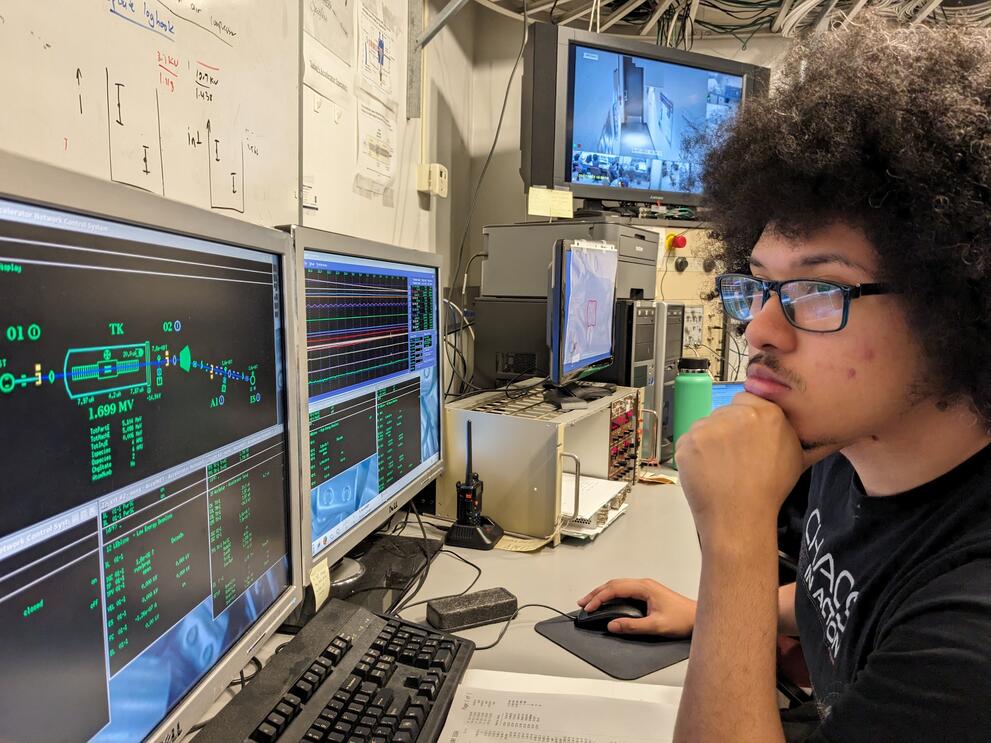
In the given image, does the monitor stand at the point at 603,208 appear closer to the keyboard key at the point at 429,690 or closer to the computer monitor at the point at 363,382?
the computer monitor at the point at 363,382

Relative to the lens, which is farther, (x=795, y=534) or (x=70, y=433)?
(x=795, y=534)

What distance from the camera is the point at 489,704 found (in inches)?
30.2

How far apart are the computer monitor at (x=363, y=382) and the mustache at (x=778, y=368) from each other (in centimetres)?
58

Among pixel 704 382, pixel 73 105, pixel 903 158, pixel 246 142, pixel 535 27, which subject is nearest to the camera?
pixel 903 158

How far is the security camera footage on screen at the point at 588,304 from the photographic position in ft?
4.93

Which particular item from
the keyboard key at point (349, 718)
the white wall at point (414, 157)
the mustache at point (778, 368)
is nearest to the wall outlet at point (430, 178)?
the white wall at point (414, 157)

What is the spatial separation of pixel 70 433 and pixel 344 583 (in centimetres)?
67

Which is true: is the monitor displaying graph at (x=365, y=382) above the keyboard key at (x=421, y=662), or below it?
above

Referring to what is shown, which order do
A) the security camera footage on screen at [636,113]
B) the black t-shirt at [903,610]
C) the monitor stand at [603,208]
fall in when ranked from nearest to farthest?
the black t-shirt at [903,610]
the security camera footage on screen at [636,113]
the monitor stand at [603,208]

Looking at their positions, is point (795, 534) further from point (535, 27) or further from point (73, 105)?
point (535, 27)

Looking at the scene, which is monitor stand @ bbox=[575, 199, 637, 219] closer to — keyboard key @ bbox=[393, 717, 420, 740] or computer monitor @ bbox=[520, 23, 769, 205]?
computer monitor @ bbox=[520, 23, 769, 205]

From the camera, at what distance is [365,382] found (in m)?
1.02

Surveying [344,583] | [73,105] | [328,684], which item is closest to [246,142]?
[73,105]

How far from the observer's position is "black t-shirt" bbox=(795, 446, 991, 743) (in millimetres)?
514
